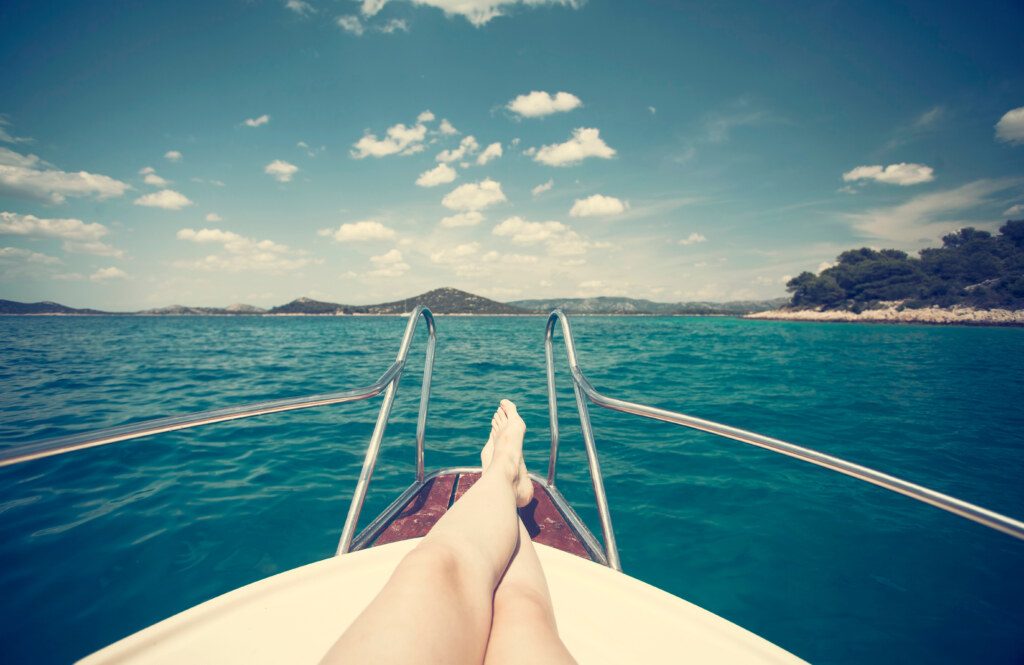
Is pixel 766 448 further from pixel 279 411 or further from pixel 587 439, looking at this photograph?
pixel 279 411

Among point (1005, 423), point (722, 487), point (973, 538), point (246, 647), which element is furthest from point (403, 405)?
point (1005, 423)

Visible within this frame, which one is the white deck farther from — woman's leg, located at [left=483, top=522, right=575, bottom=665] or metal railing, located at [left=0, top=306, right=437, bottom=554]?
metal railing, located at [left=0, top=306, right=437, bottom=554]

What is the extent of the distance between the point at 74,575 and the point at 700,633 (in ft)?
13.1

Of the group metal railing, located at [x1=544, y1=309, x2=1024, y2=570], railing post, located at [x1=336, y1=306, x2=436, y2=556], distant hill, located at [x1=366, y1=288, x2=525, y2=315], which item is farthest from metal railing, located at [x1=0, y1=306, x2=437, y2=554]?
distant hill, located at [x1=366, y1=288, x2=525, y2=315]

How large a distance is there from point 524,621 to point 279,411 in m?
1.14

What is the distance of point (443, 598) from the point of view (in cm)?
87

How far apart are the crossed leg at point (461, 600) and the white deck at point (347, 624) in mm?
149

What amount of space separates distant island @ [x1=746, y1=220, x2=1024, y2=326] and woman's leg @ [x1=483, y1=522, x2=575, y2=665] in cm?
5855

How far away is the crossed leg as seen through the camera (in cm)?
75

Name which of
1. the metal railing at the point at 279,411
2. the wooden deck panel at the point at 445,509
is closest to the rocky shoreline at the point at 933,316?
the wooden deck panel at the point at 445,509

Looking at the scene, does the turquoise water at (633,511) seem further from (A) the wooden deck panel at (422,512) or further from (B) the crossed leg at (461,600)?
(B) the crossed leg at (461,600)

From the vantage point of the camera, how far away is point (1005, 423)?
21.0ft

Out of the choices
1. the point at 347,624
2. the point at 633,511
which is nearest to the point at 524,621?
the point at 347,624

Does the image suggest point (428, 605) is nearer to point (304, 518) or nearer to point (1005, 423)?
point (304, 518)
